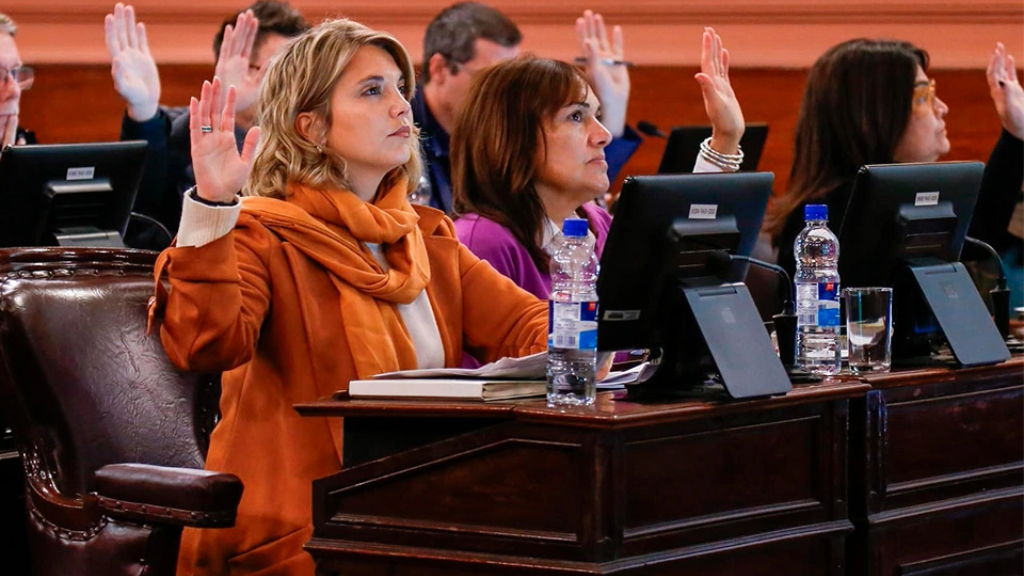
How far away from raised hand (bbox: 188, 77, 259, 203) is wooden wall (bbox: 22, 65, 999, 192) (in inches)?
123

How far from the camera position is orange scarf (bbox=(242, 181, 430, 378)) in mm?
2285

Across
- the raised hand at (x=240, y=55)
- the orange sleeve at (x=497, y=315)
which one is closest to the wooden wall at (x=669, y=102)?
the raised hand at (x=240, y=55)

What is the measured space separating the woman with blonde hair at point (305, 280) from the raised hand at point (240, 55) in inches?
57.2

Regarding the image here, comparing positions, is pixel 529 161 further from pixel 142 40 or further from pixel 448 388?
pixel 142 40

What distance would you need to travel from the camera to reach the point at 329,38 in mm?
2467

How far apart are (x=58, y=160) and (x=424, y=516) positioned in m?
1.54

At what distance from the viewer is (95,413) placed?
240 cm

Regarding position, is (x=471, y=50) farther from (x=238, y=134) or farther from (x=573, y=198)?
(x=573, y=198)

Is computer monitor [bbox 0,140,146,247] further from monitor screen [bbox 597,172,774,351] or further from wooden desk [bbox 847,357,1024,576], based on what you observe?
wooden desk [bbox 847,357,1024,576]

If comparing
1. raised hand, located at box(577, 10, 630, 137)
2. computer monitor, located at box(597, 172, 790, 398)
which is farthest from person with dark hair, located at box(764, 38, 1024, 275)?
computer monitor, located at box(597, 172, 790, 398)

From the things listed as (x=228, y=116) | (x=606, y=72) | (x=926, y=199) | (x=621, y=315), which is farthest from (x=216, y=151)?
(x=606, y=72)

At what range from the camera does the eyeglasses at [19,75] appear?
12.3ft

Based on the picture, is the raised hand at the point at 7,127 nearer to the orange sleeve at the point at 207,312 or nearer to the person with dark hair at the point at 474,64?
the person with dark hair at the point at 474,64

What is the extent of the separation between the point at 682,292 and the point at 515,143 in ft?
2.80
